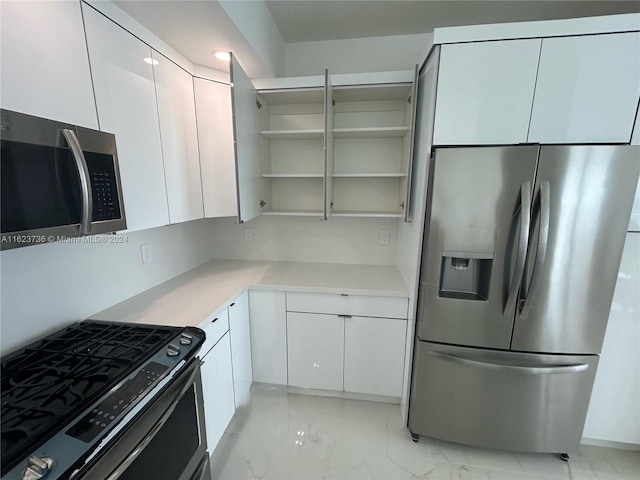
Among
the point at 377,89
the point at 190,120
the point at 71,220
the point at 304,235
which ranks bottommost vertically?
the point at 304,235

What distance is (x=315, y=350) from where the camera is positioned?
186 cm

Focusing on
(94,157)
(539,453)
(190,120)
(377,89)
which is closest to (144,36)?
(190,120)

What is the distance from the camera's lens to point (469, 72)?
1.24 meters

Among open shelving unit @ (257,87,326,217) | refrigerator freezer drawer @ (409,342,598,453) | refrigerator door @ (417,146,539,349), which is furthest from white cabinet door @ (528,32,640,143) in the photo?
open shelving unit @ (257,87,326,217)

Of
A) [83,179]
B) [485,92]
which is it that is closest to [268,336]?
[83,179]

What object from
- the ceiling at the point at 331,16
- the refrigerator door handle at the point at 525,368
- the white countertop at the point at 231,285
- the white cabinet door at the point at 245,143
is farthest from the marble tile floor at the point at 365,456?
the ceiling at the point at 331,16

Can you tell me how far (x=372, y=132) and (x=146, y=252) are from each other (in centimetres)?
169

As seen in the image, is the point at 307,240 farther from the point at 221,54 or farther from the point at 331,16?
the point at 331,16

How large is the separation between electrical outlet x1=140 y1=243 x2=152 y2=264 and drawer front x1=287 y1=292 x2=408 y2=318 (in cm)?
92

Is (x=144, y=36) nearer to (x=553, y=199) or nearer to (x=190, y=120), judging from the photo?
(x=190, y=120)

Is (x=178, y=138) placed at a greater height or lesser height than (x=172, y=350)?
greater

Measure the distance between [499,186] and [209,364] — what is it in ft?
5.57

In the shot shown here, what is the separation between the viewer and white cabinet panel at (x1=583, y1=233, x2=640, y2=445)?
136cm

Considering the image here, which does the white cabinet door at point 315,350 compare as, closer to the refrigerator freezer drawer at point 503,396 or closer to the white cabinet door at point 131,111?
the refrigerator freezer drawer at point 503,396
